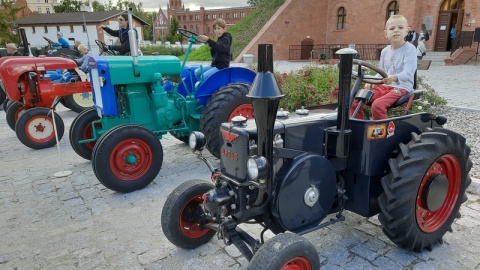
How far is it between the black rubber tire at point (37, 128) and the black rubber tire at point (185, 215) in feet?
14.6

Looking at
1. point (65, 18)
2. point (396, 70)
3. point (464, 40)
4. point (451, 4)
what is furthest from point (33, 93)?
point (65, 18)

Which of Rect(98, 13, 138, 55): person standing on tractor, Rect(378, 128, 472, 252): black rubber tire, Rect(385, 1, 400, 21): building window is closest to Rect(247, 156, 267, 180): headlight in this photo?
Rect(378, 128, 472, 252): black rubber tire

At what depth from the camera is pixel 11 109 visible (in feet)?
23.7

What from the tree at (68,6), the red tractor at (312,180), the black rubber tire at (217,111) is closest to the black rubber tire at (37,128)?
the black rubber tire at (217,111)

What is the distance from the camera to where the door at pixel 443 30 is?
2208 cm

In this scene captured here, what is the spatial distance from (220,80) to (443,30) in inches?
874

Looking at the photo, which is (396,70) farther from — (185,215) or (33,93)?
(33,93)

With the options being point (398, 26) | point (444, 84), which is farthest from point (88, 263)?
point (444, 84)

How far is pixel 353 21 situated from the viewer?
2559 cm

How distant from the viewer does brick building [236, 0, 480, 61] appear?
2208cm

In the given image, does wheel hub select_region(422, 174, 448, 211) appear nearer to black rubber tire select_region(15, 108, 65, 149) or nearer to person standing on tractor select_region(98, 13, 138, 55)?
person standing on tractor select_region(98, 13, 138, 55)

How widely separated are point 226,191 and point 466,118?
579cm

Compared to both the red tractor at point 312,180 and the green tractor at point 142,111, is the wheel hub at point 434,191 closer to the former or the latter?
the red tractor at point 312,180

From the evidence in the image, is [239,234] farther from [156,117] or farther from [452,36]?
[452,36]
